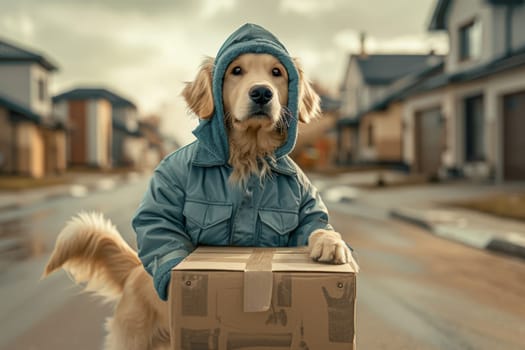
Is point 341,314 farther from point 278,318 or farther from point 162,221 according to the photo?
point 162,221

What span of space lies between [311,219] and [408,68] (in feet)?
136

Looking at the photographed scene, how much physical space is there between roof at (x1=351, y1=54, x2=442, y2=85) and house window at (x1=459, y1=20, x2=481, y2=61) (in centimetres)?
1670

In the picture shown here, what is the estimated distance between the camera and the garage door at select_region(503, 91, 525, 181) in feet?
61.1

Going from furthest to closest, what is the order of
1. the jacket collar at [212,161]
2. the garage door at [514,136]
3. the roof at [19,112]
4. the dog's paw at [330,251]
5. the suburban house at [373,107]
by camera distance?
the suburban house at [373,107] → the roof at [19,112] → the garage door at [514,136] → the jacket collar at [212,161] → the dog's paw at [330,251]

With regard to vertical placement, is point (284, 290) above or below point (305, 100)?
below

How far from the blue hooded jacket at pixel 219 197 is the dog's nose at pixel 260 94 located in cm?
17

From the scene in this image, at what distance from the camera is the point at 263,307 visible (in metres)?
2.13

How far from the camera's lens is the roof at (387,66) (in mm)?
41125

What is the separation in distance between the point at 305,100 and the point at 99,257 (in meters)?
1.46

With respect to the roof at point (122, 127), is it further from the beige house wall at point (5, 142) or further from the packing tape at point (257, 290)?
the packing tape at point (257, 290)

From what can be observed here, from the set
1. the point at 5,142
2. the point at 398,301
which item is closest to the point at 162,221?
the point at 398,301

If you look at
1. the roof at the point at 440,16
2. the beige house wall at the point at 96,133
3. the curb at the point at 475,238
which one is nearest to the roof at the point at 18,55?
the beige house wall at the point at 96,133

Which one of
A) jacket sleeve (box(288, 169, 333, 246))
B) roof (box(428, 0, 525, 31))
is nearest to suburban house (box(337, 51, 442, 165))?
roof (box(428, 0, 525, 31))

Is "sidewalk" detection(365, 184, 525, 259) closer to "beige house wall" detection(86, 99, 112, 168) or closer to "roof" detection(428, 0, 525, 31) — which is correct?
"roof" detection(428, 0, 525, 31)
